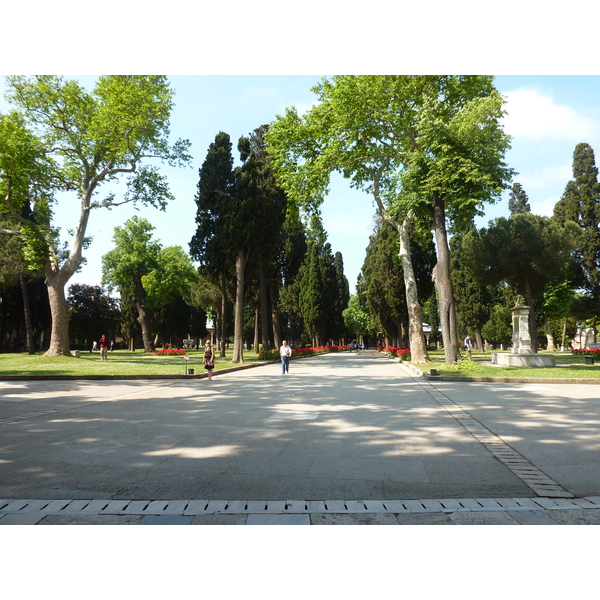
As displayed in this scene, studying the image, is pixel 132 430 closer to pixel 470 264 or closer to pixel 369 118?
pixel 369 118

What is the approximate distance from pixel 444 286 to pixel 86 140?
19941 millimetres

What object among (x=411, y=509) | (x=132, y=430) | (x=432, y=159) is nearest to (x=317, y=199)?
(x=432, y=159)

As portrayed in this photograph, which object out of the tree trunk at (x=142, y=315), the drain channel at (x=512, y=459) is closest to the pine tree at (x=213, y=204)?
the tree trunk at (x=142, y=315)

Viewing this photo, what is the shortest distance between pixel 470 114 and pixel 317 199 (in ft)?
30.5

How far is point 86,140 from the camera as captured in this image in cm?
2534

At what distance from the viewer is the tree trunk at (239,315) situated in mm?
26250

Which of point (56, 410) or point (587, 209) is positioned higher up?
point (587, 209)

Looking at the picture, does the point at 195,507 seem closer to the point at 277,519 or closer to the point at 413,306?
the point at 277,519

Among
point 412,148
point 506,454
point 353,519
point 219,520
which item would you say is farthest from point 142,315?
point 353,519

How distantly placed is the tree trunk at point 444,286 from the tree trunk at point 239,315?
422 inches

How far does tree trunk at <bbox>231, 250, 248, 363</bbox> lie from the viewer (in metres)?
26.2

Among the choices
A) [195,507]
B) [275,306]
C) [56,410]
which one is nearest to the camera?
[195,507]

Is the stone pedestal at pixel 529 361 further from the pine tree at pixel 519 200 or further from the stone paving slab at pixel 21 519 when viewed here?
the pine tree at pixel 519 200

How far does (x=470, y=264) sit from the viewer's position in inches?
1400
